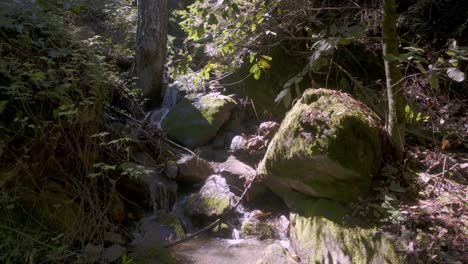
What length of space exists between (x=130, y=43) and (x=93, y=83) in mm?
4643

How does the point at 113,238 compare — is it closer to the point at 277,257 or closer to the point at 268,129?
the point at 277,257

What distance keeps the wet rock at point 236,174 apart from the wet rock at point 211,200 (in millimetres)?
117

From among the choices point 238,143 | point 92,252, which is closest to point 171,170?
point 238,143

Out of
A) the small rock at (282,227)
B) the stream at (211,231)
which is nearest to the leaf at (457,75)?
the stream at (211,231)

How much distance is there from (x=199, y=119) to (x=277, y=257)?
3.29 m

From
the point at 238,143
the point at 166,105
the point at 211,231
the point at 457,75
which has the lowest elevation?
the point at 211,231

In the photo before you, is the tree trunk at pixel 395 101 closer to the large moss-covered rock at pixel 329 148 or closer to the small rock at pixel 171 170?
the large moss-covered rock at pixel 329 148

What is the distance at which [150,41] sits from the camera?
6578mm

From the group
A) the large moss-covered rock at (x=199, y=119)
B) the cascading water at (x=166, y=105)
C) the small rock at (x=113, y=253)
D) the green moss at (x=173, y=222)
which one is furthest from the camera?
the cascading water at (x=166, y=105)

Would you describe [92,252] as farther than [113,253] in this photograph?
No

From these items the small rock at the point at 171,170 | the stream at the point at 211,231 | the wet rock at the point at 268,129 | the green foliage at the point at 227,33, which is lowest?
the stream at the point at 211,231

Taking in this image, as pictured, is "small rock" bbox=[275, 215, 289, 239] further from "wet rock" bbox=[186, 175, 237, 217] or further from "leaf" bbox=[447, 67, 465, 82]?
"leaf" bbox=[447, 67, 465, 82]

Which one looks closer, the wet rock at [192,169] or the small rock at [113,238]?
the small rock at [113,238]

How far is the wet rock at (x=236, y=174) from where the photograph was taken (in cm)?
488
